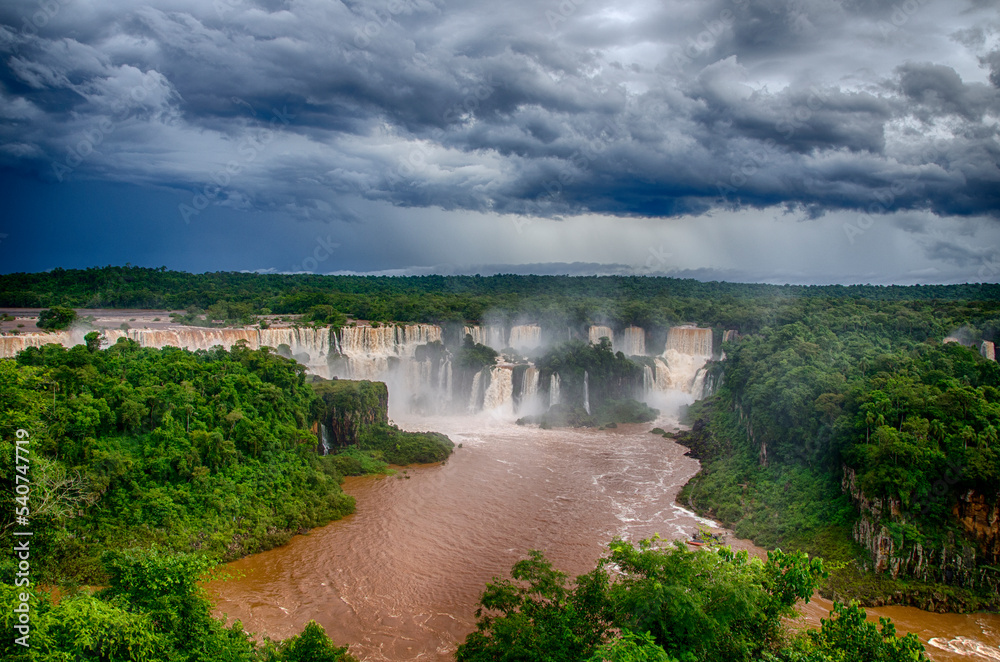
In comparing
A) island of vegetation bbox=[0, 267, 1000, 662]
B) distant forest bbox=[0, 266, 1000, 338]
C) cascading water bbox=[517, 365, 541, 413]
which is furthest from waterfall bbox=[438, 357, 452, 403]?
island of vegetation bbox=[0, 267, 1000, 662]

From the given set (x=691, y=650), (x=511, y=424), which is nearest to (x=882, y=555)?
(x=691, y=650)

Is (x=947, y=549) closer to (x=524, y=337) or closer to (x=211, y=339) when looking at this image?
(x=211, y=339)

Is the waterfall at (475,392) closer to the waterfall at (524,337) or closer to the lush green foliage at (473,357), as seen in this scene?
the lush green foliage at (473,357)

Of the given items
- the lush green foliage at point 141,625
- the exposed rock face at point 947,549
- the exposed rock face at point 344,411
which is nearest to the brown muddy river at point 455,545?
the exposed rock face at point 947,549

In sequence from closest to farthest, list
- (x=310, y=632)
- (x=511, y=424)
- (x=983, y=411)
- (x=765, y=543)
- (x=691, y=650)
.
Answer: (x=691, y=650), (x=310, y=632), (x=983, y=411), (x=765, y=543), (x=511, y=424)

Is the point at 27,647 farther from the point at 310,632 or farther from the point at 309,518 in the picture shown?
the point at 309,518

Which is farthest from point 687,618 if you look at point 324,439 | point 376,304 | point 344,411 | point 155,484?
point 376,304
